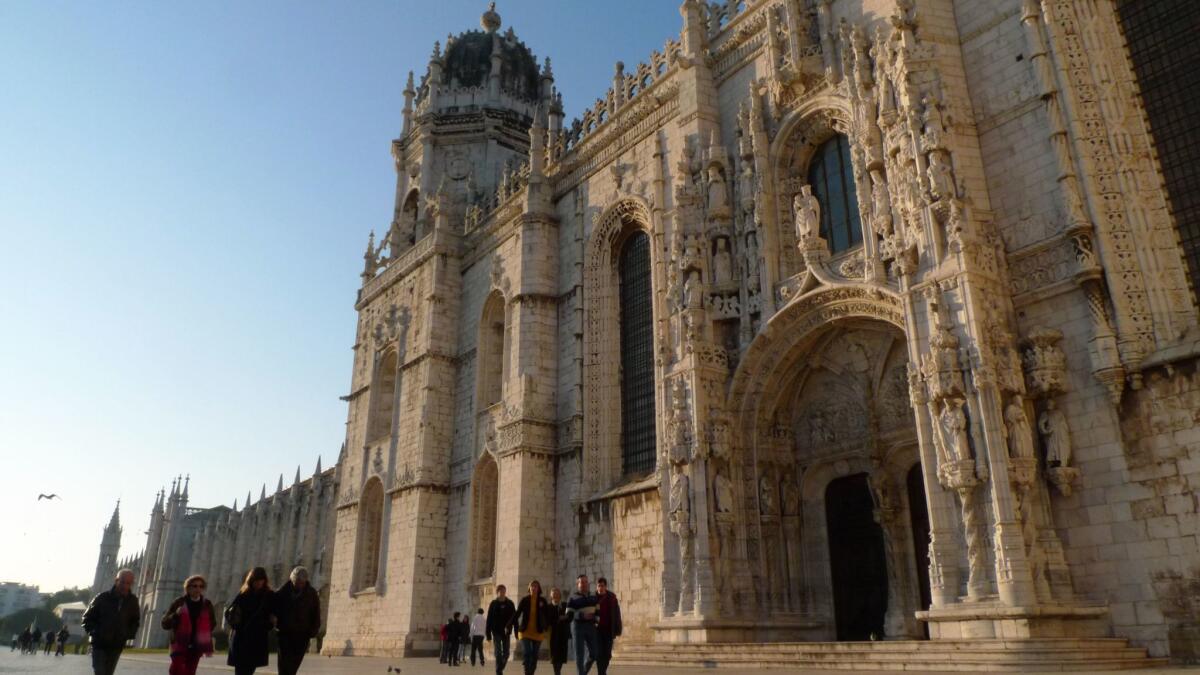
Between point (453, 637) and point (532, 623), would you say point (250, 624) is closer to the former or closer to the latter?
point (532, 623)

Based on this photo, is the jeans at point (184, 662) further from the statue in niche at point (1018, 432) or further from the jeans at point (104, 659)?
the statue in niche at point (1018, 432)

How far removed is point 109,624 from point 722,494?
11026mm

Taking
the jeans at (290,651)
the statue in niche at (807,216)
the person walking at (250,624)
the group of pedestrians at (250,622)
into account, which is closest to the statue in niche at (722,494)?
the statue in niche at (807,216)

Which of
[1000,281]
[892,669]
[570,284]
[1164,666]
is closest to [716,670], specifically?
[892,669]

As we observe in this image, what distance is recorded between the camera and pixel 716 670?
13812 mm

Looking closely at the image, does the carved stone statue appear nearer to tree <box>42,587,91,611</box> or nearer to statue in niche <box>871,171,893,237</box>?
statue in niche <box>871,171,893,237</box>

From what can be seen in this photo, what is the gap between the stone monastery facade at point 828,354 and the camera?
39.1ft

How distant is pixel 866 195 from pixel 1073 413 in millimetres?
5315

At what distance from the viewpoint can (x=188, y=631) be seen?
25.8 feet

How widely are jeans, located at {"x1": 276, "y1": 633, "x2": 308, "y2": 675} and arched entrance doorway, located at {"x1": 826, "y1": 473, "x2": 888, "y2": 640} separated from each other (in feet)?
36.5

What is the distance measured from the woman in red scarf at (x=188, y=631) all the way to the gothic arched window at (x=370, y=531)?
2266 cm

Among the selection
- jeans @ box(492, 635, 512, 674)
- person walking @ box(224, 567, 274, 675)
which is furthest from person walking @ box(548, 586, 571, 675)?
person walking @ box(224, 567, 274, 675)

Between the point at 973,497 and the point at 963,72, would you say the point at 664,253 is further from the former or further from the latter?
the point at 973,497

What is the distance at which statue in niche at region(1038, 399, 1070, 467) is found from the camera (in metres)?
12.1
